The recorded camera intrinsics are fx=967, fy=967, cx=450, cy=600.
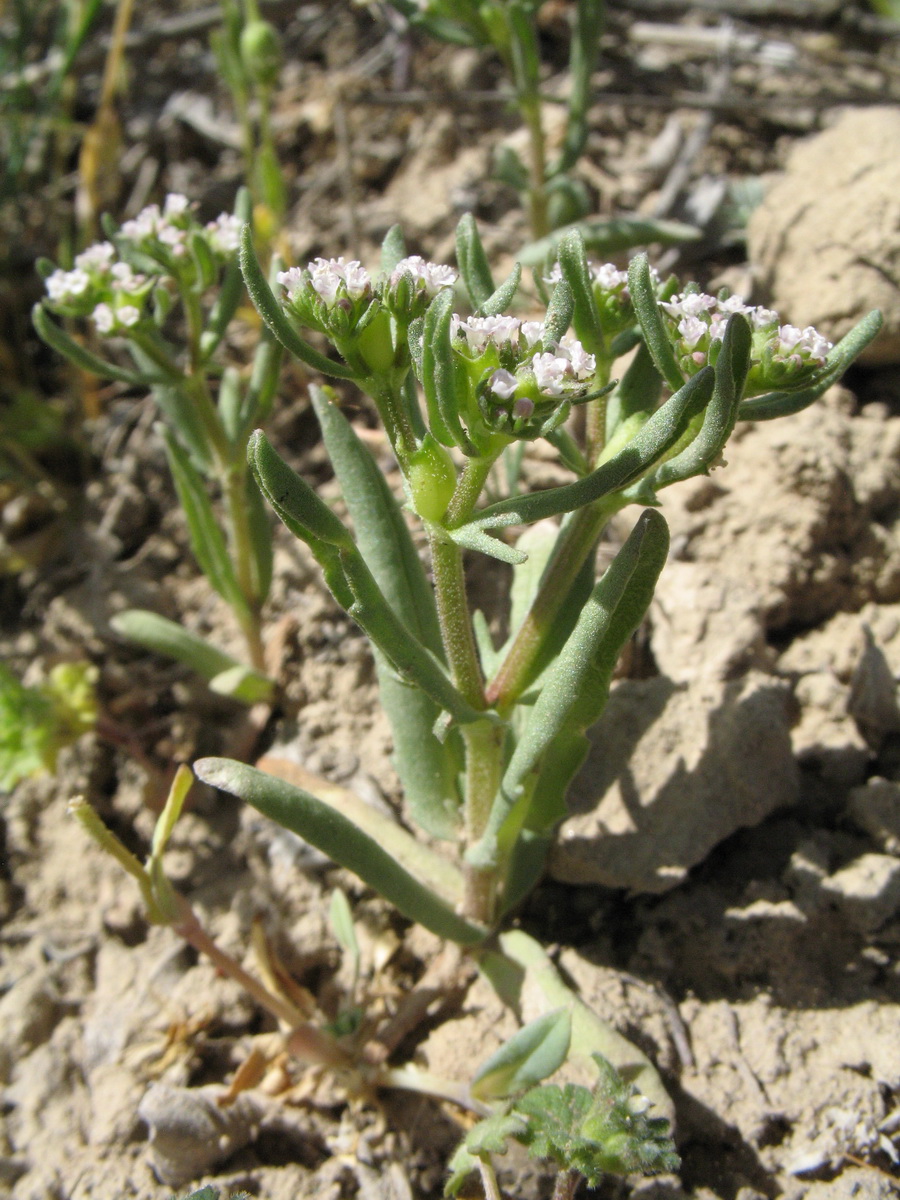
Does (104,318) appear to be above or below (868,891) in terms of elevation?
above

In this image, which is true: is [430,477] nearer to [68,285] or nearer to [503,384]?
[503,384]

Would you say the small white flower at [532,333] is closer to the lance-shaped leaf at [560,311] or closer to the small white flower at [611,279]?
the lance-shaped leaf at [560,311]

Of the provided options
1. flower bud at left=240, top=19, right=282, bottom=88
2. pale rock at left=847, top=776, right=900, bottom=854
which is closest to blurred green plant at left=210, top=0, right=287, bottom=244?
flower bud at left=240, top=19, right=282, bottom=88

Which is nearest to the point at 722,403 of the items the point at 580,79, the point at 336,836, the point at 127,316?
the point at 336,836

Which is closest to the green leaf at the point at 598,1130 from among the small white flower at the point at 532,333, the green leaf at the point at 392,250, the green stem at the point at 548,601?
the green stem at the point at 548,601

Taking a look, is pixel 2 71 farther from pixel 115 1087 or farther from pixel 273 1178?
pixel 273 1178

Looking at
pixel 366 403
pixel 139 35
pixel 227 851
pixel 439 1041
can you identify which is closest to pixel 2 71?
pixel 139 35
